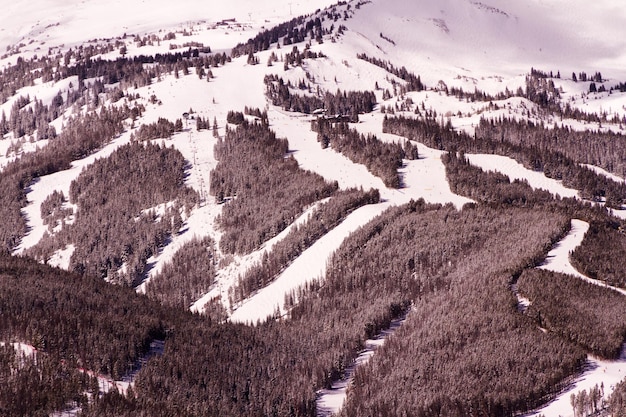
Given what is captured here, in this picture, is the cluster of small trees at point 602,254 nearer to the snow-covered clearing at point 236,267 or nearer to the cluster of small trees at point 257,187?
the snow-covered clearing at point 236,267

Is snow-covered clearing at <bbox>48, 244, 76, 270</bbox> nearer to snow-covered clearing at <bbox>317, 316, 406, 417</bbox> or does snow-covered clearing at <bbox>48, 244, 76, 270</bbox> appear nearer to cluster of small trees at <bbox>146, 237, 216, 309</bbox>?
cluster of small trees at <bbox>146, 237, 216, 309</bbox>

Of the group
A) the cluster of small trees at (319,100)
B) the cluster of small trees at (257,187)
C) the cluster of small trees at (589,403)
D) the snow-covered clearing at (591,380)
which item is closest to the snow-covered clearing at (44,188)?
the cluster of small trees at (257,187)

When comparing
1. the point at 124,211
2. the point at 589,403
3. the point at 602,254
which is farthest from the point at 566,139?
the point at 589,403

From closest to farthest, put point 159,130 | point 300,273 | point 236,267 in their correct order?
point 300,273
point 236,267
point 159,130

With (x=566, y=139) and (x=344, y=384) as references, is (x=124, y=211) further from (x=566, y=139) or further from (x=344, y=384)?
(x=566, y=139)

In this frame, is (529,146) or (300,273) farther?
(529,146)

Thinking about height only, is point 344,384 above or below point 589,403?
below

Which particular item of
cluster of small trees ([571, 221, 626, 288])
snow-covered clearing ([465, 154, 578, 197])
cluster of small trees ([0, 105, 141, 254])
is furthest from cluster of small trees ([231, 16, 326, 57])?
cluster of small trees ([571, 221, 626, 288])

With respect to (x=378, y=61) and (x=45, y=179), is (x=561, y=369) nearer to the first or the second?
(x=45, y=179)

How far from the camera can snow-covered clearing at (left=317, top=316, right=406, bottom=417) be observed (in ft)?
153

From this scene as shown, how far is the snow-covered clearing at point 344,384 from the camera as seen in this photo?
46.7m

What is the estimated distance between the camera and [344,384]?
49.5 m

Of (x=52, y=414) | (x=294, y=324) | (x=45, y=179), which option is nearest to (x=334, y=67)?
(x=45, y=179)

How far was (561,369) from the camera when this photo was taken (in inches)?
1716
